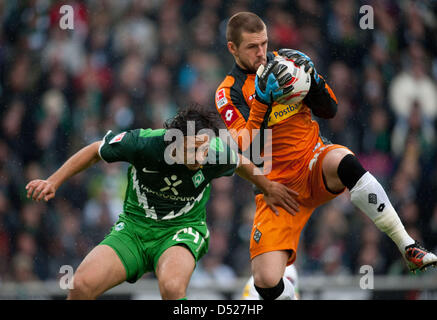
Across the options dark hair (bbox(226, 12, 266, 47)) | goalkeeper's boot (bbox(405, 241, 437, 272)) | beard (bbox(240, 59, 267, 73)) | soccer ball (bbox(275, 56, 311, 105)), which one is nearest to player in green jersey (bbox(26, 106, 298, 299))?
soccer ball (bbox(275, 56, 311, 105))

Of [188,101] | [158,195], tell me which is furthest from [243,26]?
[188,101]

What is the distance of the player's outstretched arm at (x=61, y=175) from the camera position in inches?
175

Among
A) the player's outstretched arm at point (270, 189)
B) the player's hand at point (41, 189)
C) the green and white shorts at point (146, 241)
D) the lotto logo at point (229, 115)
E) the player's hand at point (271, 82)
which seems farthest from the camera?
the lotto logo at point (229, 115)

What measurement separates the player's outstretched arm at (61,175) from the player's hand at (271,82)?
118 cm

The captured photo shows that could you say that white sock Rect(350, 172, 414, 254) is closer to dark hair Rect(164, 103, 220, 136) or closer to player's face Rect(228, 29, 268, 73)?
dark hair Rect(164, 103, 220, 136)

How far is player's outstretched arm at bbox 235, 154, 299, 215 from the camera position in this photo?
4863 mm

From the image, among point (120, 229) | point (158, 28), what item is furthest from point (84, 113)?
point (120, 229)

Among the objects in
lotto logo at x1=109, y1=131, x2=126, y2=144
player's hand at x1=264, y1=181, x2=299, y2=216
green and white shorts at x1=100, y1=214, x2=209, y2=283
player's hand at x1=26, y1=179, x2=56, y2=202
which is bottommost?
green and white shorts at x1=100, y1=214, x2=209, y2=283

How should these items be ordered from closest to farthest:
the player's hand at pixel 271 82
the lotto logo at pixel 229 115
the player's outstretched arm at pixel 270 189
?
the player's hand at pixel 271 82, the player's outstretched arm at pixel 270 189, the lotto logo at pixel 229 115

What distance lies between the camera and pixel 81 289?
4.36 meters

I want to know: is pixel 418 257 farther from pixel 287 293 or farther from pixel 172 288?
pixel 172 288

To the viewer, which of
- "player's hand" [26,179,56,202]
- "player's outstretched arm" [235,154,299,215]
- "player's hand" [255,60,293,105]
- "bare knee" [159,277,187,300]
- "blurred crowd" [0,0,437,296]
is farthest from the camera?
"blurred crowd" [0,0,437,296]

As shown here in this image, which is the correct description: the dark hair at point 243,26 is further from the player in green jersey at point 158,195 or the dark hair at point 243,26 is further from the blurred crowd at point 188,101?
Answer: the blurred crowd at point 188,101

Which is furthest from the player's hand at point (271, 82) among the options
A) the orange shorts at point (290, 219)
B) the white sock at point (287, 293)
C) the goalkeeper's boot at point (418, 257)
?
the white sock at point (287, 293)
